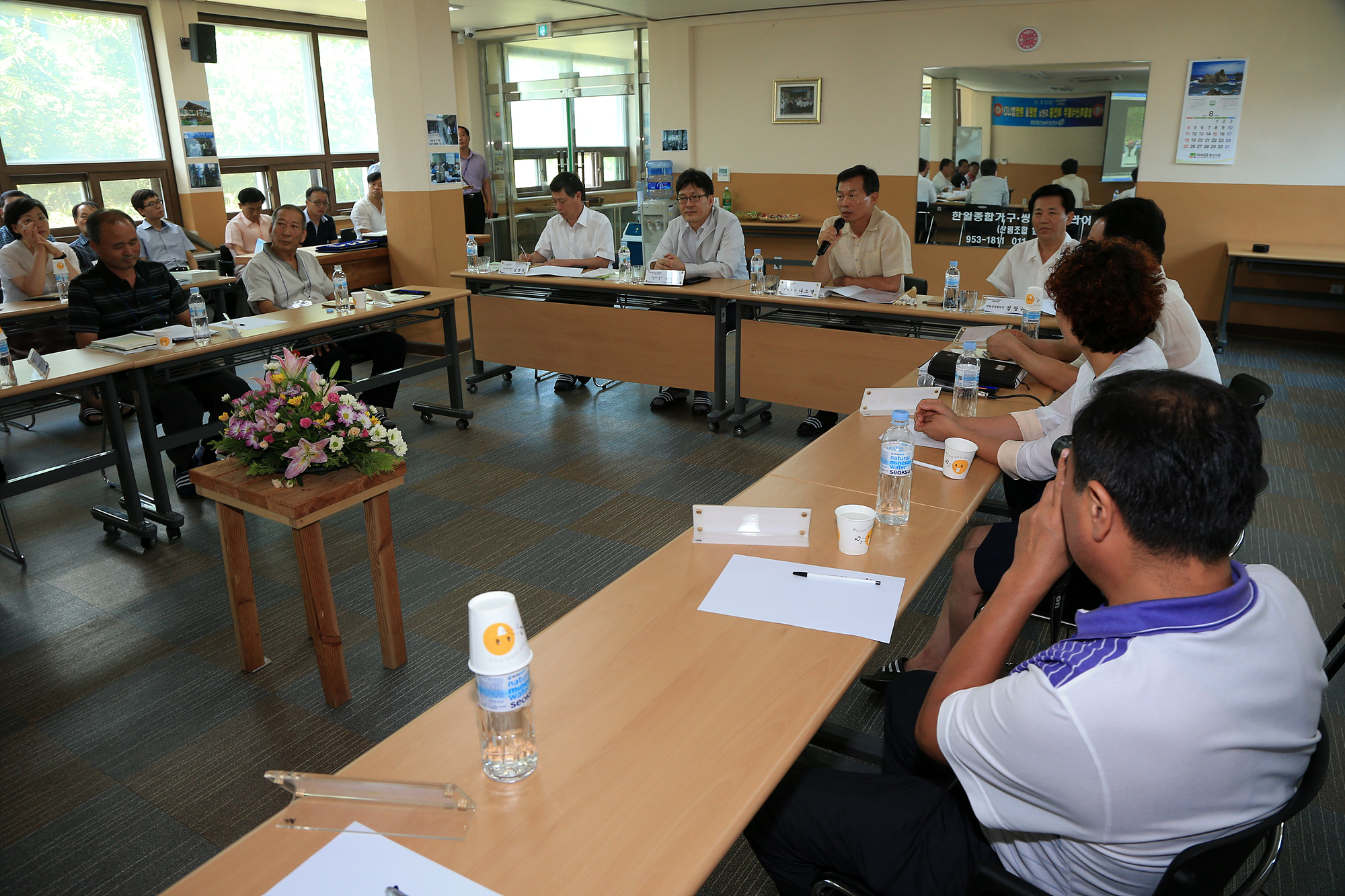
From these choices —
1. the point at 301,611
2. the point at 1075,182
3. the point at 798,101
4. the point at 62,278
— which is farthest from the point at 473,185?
the point at 301,611

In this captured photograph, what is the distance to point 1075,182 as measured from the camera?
24.1 feet

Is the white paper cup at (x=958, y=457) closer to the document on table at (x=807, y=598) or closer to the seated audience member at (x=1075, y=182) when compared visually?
the document on table at (x=807, y=598)

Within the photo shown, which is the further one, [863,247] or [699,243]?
[699,243]

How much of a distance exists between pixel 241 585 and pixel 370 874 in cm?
182

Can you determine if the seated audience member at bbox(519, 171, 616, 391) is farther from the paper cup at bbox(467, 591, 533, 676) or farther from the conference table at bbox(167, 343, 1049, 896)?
the paper cup at bbox(467, 591, 533, 676)

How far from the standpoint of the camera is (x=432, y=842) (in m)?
1.03

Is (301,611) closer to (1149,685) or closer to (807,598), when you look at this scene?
(807,598)

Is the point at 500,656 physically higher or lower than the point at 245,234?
lower

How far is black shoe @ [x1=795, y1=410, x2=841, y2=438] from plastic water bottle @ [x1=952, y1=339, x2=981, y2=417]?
181cm

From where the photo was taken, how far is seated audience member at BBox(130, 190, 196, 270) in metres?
6.72

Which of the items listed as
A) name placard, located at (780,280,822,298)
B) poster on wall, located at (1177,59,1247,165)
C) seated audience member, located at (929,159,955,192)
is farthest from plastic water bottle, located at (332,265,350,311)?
poster on wall, located at (1177,59,1247,165)

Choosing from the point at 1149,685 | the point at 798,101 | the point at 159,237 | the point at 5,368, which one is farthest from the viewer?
the point at 798,101

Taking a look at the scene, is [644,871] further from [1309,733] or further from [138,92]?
[138,92]

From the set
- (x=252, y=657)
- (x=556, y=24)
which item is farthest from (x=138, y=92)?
(x=252, y=657)
